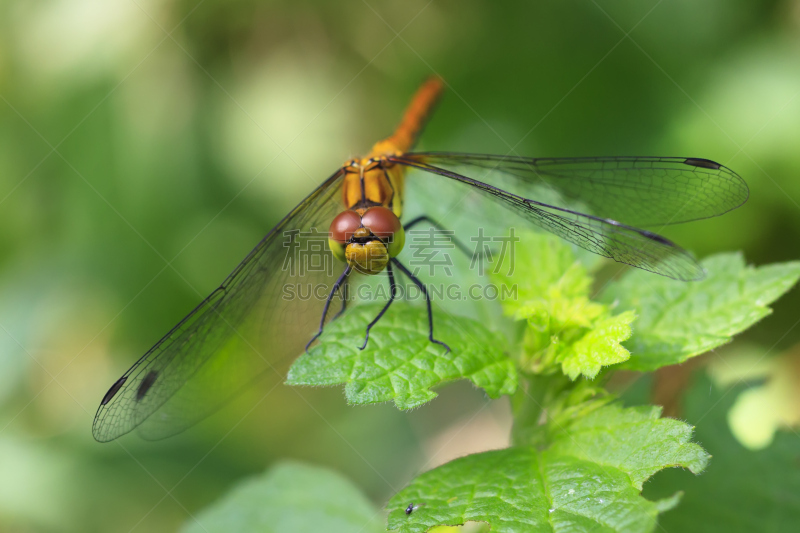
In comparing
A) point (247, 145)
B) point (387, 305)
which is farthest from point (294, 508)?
point (247, 145)

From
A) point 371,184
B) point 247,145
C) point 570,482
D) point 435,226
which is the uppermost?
point 247,145

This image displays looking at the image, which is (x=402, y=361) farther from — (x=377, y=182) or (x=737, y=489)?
(x=737, y=489)

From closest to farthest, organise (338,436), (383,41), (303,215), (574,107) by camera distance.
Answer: (303,215)
(338,436)
(574,107)
(383,41)

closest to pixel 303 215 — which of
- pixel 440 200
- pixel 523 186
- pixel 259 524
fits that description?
pixel 440 200

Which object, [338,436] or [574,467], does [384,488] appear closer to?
[338,436]

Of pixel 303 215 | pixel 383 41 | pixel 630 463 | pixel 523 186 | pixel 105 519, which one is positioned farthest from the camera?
pixel 383 41

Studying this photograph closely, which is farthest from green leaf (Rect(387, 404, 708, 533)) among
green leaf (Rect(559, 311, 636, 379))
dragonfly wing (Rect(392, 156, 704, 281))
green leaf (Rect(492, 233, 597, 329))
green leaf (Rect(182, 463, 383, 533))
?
green leaf (Rect(182, 463, 383, 533))

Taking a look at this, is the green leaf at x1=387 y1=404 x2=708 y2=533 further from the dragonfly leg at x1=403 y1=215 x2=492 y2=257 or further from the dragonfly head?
the dragonfly leg at x1=403 y1=215 x2=492 y2=257
